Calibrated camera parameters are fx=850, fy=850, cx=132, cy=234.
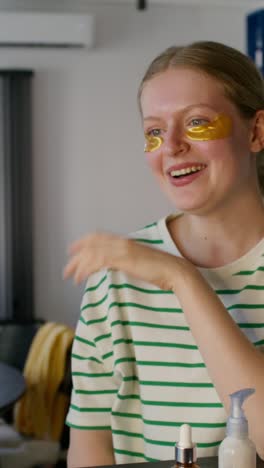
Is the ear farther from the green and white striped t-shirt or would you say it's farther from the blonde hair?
the green and white striped t-shirt

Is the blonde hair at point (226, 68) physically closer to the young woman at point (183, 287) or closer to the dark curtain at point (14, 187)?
the young woman at point (183, 287)

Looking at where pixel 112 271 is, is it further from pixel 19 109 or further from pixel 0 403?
pixel 19 109

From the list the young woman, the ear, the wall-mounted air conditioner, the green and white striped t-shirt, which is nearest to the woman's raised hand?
the young woman

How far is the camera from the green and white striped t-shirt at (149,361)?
1290 millimetres

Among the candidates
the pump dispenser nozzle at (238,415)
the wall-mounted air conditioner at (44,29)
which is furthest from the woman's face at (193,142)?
the wall-mounted air conditioner at (44,29)

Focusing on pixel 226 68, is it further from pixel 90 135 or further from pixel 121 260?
pixel 90 135

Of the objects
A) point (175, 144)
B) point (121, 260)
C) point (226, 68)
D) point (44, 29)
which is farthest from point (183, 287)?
point (44, 29)

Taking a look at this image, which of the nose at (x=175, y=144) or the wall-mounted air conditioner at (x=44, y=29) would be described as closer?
the nose at (x=175, y=144)

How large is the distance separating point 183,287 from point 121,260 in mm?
97

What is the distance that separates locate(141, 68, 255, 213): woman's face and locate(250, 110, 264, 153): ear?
0.03m

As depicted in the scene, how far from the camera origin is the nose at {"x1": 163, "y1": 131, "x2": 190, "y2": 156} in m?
1.26

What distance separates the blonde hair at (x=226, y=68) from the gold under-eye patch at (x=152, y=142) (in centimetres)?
9

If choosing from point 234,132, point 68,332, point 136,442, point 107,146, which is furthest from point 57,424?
point 234,132

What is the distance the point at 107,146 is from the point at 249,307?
3.83m
